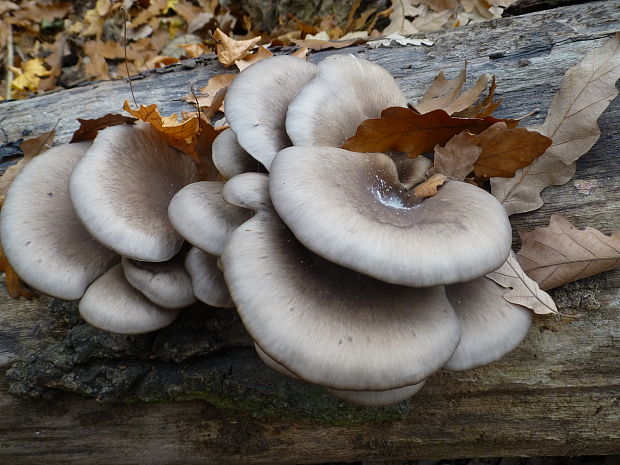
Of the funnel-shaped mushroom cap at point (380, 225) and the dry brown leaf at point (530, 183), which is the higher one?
the funnel-shaped mushroom cap at point (380, 225)

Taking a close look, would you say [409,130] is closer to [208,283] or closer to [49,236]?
[208,283]

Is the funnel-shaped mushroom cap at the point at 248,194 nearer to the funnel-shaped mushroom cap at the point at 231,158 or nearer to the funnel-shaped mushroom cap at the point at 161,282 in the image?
the funnel-shaped mushroom cap at the point at 231,158

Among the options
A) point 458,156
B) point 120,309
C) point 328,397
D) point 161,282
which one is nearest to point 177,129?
point 161,282

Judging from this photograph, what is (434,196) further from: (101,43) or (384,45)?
(101,43)

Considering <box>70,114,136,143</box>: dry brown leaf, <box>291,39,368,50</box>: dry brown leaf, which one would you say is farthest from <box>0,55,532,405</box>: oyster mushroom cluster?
<box>291,39,368,50</box>: dry brown leaf

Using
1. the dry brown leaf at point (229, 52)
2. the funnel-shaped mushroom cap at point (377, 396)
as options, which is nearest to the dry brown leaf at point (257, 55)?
the dry brown leaf at point (229, 52)

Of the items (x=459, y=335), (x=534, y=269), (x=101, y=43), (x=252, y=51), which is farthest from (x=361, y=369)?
(x=101, y=43)
